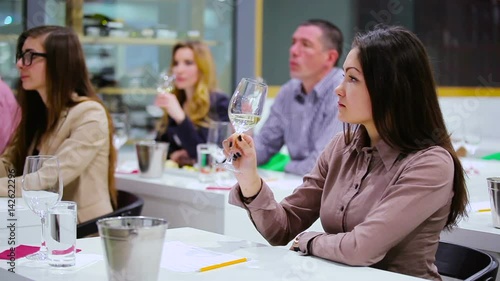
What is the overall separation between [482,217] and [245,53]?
289 centimetres

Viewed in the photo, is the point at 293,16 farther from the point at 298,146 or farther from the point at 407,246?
the point at 407,246

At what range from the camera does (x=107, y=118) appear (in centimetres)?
316

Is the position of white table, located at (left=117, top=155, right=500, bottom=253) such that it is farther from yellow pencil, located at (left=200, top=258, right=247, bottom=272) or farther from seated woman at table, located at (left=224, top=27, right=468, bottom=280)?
yellow pencil, located at (left=200, top=258, right=247, bottom=272)

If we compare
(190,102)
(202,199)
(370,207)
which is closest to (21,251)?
(370,207)

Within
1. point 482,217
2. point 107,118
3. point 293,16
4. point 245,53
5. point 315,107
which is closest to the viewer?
point 482,217

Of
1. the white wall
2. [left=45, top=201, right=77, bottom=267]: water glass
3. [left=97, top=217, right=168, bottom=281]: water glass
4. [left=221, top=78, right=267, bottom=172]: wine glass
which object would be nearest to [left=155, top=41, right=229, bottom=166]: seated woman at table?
the white wall

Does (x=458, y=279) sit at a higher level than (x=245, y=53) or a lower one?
lower

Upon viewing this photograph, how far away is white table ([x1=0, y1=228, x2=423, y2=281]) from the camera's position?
65.8 inches

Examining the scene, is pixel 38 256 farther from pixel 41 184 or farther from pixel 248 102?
pixel 248 102

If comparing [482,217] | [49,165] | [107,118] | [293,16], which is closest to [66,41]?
[107,118]

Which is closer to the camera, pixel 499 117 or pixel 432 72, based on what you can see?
pixel 432 72

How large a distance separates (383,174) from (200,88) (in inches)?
106

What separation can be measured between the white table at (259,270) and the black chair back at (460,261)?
38 centimetres

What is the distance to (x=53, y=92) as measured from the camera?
3.12 m
